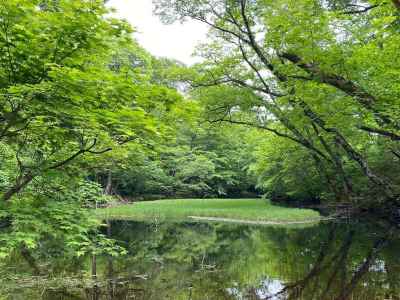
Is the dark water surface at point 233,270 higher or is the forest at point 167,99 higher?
the forest at point 167,99

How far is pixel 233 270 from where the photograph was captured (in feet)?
36.2

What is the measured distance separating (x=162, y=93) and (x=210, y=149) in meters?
42.8

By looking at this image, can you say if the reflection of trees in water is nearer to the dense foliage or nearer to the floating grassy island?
the dense foliage

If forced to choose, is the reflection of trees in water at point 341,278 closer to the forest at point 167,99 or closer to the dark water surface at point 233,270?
the dark water surface at point 233,270

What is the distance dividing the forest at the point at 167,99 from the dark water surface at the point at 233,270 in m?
1.43

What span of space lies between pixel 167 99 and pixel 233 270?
760 cm

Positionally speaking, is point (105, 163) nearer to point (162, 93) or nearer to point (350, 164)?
point (162, 93)

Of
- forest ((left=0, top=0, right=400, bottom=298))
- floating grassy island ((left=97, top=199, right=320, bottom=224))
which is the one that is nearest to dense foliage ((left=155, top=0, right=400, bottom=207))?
forest ((left=0, top=0, right=400, bottom=298))

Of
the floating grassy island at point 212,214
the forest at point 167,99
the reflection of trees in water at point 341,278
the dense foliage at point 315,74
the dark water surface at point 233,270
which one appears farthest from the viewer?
the floating grassy island at point 212,214

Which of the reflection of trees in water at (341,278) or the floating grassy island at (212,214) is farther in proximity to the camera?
the floating grassy island at (212,214)

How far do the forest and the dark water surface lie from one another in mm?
1435

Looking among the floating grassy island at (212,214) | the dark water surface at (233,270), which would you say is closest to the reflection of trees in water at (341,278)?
the dark water surface at (233,270)

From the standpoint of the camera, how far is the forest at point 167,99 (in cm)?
400

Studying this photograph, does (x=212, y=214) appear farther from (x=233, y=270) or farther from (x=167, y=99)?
(x=167, y=99)
